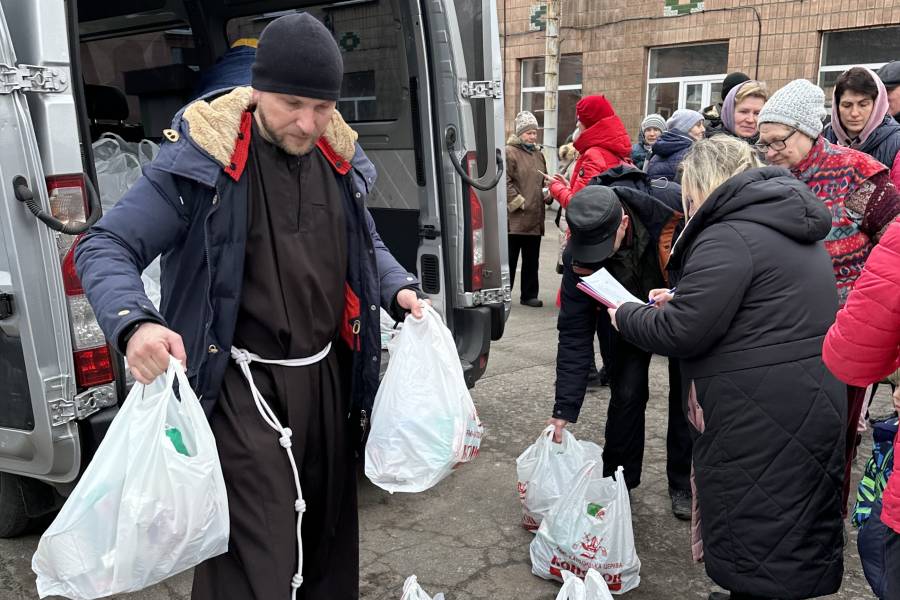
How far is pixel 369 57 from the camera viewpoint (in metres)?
4.30

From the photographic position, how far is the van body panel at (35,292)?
222cm

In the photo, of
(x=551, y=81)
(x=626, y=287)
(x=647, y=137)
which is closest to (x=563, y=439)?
(x=626, y=287)

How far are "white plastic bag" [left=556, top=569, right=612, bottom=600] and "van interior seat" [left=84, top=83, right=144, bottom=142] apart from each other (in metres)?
4.15

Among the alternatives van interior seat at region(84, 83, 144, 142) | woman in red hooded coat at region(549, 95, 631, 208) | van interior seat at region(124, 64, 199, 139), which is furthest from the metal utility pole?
van interior seat at region(84, 83, 144, 142)

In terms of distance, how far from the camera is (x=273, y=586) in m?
1.91

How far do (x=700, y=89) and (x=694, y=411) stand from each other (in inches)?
464

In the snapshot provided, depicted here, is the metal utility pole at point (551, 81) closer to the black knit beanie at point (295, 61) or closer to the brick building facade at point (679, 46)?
the brick building facade at point (679, 46)

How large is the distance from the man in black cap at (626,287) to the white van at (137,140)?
2.46 ft

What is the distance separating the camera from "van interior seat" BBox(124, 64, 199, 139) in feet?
16.4

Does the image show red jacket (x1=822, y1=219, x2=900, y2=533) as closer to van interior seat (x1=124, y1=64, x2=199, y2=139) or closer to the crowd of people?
the crowd of people

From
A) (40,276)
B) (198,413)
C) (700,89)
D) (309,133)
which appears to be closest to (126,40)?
(40,276)

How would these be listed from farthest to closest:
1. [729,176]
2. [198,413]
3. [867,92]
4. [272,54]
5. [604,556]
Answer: [867,92] → [604,556] → [729,176] → [272,54] → [198,413]

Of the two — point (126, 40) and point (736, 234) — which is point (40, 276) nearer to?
point (736, 234)

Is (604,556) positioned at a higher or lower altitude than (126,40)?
lower
